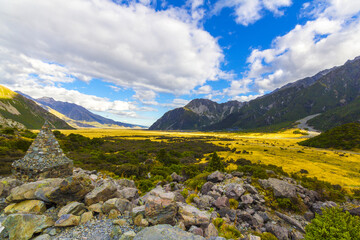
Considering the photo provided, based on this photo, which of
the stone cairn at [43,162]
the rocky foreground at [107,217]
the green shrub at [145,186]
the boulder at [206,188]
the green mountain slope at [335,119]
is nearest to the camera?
the rocky foreground at [107,217]

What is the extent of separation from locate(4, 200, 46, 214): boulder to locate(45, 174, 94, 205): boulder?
37 centimetres

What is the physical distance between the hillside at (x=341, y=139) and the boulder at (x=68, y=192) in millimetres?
79086

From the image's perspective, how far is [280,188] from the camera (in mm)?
12227

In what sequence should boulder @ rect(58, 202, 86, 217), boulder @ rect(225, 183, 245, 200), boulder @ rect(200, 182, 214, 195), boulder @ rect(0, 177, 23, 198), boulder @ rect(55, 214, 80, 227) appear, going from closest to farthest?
boulder @ rect(55, 214, 80, 227) < boulder @ rect(58, 202, 86, 217) < boulder @ rect(0, 177, 23, 198) < boulder @ rect(225, 183, 245, 200) < boulder @ rect(200, 182, 214, 195)

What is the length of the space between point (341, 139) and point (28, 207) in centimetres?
8819

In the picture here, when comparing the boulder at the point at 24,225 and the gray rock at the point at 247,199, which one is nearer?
the boulder at the point at 24,225

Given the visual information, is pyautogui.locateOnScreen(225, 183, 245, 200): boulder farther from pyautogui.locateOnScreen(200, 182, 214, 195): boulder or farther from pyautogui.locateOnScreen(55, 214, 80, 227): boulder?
pyautogui.locateOnScreen(55, 214, 80, 227): boulder

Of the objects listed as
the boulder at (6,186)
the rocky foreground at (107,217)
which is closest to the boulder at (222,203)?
the rocky foreground at (107,217)

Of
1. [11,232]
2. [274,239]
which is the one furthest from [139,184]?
[274,239]

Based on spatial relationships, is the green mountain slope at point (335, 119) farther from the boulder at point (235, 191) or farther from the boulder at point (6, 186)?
the boulder at point (6, 186)

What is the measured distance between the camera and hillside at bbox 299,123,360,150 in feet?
168

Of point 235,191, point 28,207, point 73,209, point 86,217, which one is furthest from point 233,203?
point 28,207

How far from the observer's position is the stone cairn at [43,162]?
8.99m

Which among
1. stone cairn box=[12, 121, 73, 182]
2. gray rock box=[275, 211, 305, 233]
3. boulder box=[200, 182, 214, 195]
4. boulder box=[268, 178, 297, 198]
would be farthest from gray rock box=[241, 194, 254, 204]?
stone cairn box=[12, 121, 73, 182]
